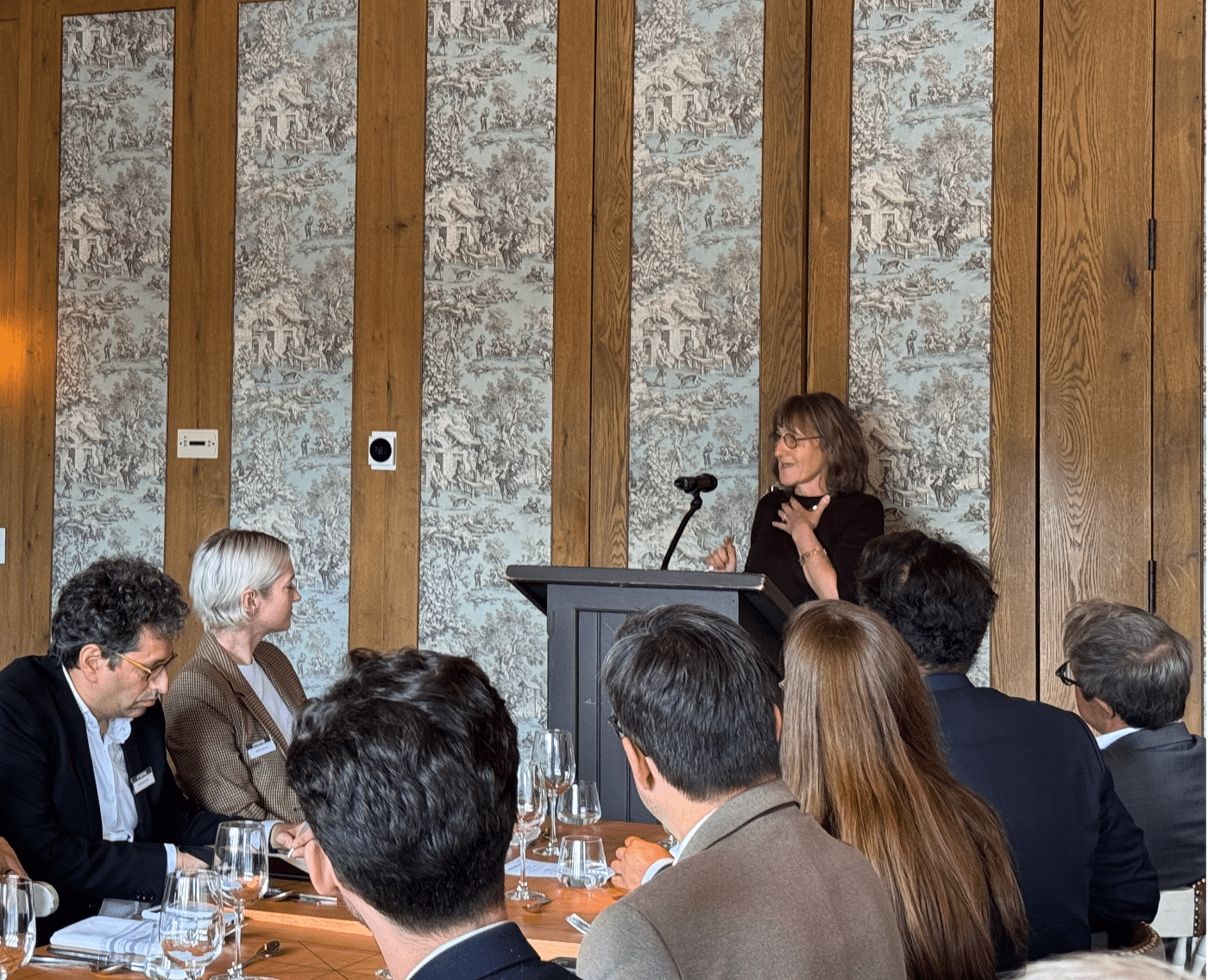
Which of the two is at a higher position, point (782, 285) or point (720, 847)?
point (782, 285)

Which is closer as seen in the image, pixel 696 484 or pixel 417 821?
pixel 417 821

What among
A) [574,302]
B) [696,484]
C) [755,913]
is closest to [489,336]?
[574,302]

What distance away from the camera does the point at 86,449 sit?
5.68 metres

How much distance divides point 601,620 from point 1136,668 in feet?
4.16

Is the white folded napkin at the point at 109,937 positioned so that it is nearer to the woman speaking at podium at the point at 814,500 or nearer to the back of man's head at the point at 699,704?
the back of man's head at the point at 699,704

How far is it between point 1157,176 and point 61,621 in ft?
12.4

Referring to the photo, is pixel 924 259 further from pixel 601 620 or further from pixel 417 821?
pixel 417 821

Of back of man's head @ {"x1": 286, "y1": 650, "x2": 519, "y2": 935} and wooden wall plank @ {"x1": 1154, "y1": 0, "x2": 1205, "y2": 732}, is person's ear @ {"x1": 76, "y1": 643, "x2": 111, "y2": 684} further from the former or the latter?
wooden wall plank @ {"x1": 1154, "y1": 0, "x2": 1205, "y2": 732}

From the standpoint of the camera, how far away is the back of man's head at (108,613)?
2.84m

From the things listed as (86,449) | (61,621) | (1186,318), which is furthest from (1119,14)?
(86,449)

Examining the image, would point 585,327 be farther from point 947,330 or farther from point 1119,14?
point 1119,14

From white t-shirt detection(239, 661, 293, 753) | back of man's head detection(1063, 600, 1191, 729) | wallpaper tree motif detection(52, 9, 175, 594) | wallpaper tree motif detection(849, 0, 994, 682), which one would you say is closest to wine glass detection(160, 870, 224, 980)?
white t-shirt detection(239, 661, 293, 753)

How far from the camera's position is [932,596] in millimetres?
2662

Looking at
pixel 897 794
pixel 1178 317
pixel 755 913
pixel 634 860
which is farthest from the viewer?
pixel 1178 317
